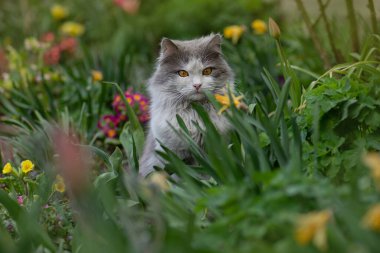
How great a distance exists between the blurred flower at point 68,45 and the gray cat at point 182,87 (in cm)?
313

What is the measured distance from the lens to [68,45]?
6.94 m

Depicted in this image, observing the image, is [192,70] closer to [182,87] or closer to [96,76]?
[182,87]

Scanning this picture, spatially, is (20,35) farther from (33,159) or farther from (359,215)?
(359,215)

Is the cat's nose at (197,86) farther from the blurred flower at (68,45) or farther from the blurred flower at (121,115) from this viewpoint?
the blurred flower at (68,45)

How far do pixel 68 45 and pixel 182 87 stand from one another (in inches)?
136

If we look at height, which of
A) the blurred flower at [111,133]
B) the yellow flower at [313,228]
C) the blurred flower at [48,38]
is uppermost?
the yellow flower at [313,228]

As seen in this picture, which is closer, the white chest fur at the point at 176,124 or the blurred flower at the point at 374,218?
the blurred flower at the point at 374,218

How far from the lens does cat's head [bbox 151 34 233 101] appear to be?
379 centimetres

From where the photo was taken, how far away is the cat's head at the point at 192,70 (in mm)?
3795

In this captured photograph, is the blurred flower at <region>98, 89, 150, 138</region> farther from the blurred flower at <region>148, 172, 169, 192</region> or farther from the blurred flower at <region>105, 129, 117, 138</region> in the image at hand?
the blurred flower at <region>148, 172, 169, 192</region>

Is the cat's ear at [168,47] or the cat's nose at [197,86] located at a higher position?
the cat's ear at [168,47]

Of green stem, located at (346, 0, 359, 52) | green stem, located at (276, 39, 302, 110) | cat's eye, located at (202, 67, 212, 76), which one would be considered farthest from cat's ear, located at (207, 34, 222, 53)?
green stem, located at (346, 0, 359, 52)

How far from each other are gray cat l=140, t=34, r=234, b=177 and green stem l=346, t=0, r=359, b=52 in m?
0.97

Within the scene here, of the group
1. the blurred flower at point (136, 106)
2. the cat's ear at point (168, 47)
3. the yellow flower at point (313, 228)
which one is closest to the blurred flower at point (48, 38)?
the blurred flower at point (136, 106)
